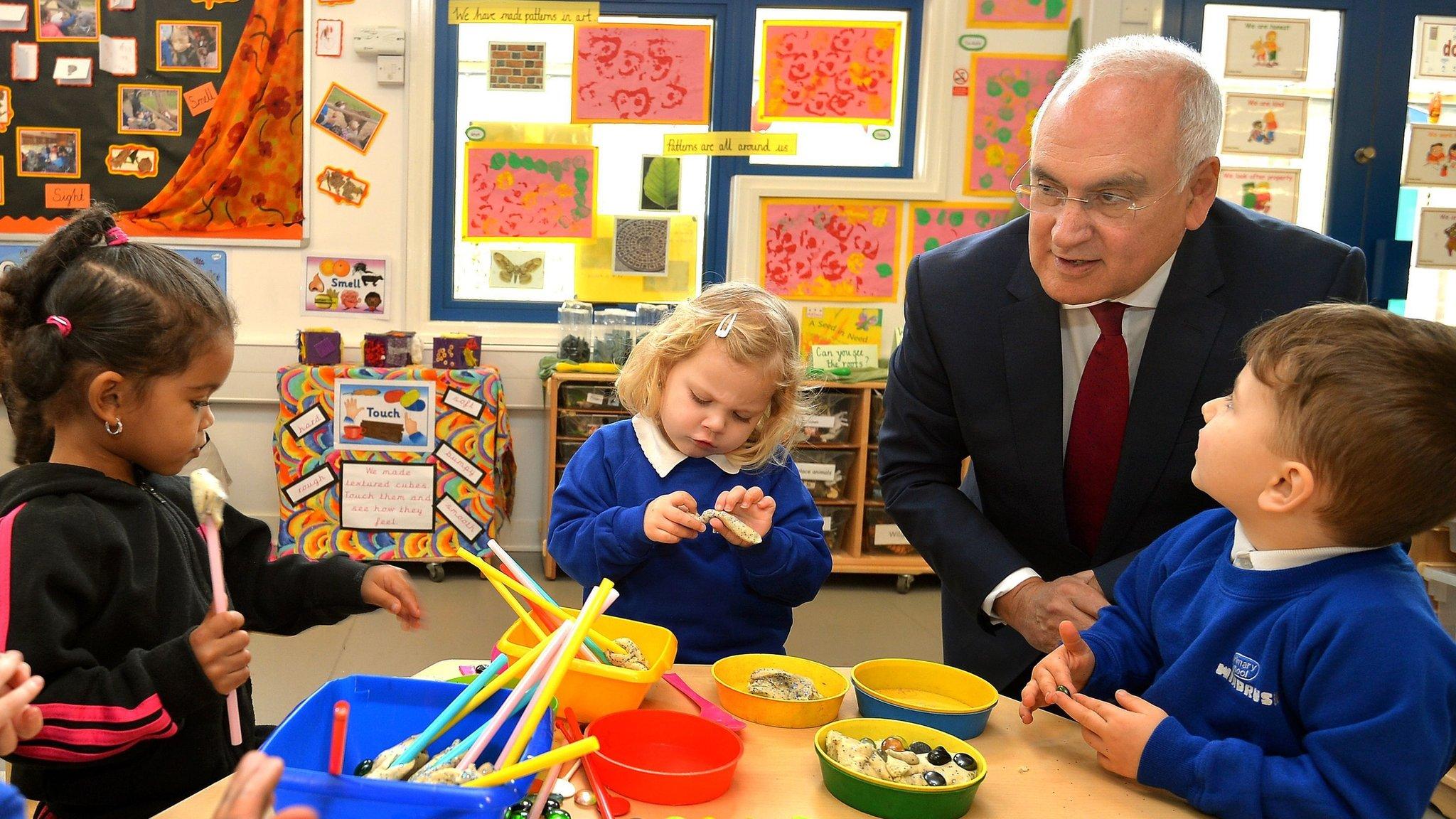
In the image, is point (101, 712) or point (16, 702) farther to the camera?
point (101, 712)

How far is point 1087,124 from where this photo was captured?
4.81 ft

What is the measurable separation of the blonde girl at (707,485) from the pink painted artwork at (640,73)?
2.63 meters

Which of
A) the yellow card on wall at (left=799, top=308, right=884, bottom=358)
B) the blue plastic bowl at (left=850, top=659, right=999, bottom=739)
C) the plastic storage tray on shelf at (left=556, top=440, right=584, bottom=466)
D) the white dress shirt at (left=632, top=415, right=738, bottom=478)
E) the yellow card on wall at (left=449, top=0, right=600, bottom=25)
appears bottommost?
the plastic storage tray on shelf at (left=556, top=440, right=584, bottom=466)

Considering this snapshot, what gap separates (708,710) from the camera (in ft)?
3.92

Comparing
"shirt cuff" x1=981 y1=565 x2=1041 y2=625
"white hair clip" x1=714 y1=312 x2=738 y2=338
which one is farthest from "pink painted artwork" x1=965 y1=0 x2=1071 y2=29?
"shirt cuff" x1=981 y1=565 x2=1041 y2=625

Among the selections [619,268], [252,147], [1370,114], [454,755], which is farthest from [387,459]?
[1370,114]

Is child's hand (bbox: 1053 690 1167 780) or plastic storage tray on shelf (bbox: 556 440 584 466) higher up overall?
child's hand (bbox: 1053 690 1167 780)

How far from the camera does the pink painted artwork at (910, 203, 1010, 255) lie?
4.34 m

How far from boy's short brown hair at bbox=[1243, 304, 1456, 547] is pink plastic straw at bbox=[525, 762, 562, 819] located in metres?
0.78

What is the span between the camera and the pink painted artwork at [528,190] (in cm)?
420

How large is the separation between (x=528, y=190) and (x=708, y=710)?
3345 millimetres

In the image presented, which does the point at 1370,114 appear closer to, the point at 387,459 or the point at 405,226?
the point at 405,226

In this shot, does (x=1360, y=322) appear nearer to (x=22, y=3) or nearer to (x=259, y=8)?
(x=259, y=8)

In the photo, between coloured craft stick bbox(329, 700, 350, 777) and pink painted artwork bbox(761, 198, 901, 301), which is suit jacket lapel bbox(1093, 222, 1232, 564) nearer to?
coloured craft stick bbox(329, 700, 350, 777)
